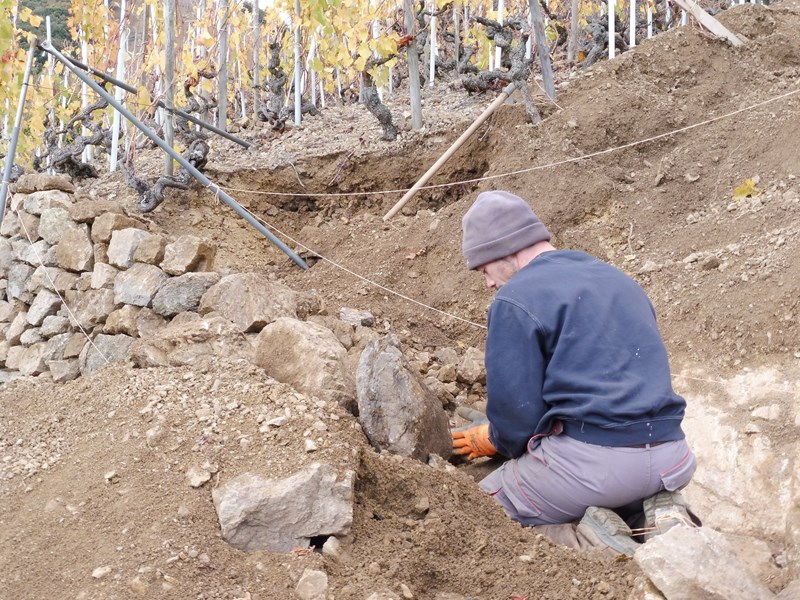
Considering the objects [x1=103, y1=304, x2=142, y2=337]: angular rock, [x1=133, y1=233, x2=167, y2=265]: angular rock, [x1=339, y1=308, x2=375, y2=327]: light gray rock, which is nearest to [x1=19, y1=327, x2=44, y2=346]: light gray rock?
[x1=103, y1=304, x2=142, y2=337]: angular rock

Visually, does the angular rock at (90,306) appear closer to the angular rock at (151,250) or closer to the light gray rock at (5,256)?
the angular rock at (151,250)

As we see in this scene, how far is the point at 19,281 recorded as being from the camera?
17.7 feet

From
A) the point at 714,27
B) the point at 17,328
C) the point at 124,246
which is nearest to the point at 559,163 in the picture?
the point at 124,246

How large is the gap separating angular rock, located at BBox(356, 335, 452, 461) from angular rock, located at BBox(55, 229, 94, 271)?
99.7 inches

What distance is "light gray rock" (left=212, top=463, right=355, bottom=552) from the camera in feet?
8.13

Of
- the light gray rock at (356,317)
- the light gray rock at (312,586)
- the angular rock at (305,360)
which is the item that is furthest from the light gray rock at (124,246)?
the light gray rock at (312,586)

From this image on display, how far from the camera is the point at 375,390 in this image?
3121mm

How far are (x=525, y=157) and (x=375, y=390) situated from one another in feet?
11.6

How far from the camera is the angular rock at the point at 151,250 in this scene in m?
4.57

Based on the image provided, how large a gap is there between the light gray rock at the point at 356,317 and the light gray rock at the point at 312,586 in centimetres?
246

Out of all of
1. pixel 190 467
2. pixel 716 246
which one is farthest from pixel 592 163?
pixel 190 467

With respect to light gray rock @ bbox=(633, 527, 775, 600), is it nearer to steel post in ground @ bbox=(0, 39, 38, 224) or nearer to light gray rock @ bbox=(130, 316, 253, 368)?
light gray rock @ bbox=(130, 316, 253, 368)

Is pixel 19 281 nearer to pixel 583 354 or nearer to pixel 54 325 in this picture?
pixel 54 325

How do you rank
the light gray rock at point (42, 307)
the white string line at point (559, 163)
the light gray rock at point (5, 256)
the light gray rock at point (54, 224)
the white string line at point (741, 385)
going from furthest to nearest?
the white string line at point (559, 163) < the light gray rock at point (5, 256) < the light gray rock at point (54, 224) < the light gray rock at point (42, 307) < the white string line at point (741, 385)
